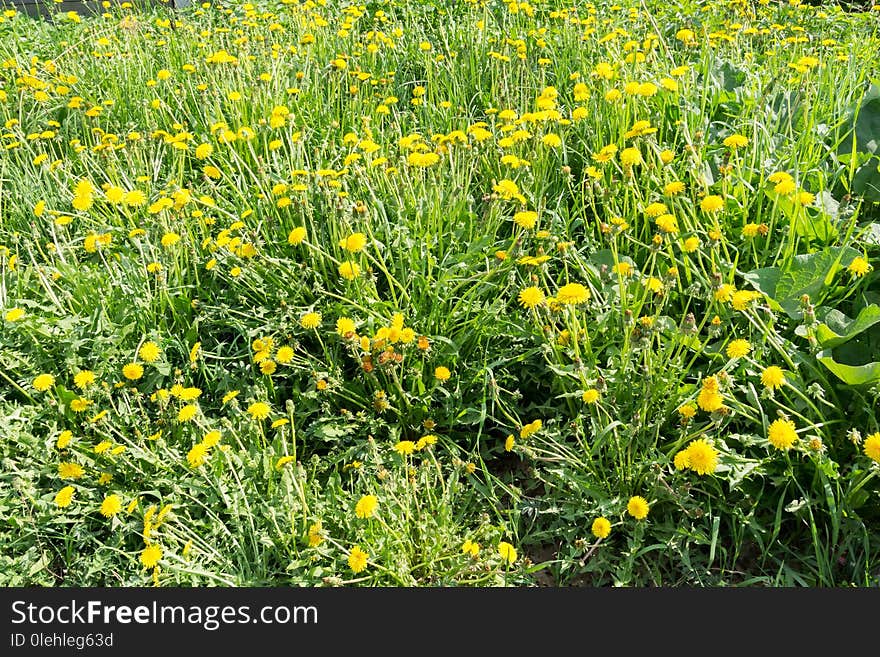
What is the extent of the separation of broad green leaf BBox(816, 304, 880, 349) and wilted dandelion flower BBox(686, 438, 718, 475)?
0.54 metres

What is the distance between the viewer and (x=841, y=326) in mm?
2145

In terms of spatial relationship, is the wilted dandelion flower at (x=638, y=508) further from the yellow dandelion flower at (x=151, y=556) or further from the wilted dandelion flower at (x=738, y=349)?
the yellow dandelion flower at (x=151, y=556)

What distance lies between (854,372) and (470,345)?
3.70 ft

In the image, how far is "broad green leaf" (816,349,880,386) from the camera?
188cm

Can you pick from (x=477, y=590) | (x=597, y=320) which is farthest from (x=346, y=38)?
(x=477, y=590)

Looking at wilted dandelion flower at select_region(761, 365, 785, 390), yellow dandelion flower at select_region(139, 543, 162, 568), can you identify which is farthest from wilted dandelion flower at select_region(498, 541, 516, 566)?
yellow dandelion flower at select_region(139, 543, 162, 568)

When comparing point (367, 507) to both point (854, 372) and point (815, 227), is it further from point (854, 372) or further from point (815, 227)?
point (815, 227)

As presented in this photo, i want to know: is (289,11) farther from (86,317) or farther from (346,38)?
(86,317)

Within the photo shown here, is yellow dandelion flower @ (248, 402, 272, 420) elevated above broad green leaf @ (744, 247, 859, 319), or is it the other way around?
broad green leaf @ (744, 247, 859, 319)

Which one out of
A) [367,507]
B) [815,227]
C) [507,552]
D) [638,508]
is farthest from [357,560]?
[815,227]

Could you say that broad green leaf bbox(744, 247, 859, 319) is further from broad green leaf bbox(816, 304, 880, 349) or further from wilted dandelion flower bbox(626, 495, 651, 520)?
wilted dandelion flower bbox(626, 495, 651, 520)

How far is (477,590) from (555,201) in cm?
167

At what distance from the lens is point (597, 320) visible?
7.32 ft

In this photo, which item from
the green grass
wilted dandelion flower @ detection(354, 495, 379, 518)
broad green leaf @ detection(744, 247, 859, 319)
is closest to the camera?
wilted dandelion flower @ detection(354, 495, 379, 518)
